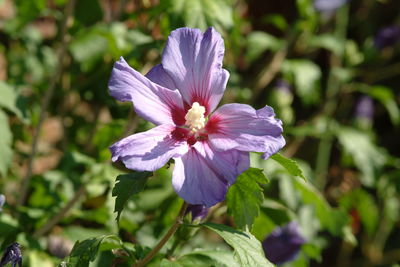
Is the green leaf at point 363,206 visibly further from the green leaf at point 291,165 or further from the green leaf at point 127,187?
the green leaf at point 127,187

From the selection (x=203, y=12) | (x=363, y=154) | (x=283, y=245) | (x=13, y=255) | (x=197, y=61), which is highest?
(x=197, y=61)

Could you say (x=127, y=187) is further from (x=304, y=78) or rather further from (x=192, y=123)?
(x=304, y=78)

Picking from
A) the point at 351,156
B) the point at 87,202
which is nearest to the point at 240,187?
the point at 87,202

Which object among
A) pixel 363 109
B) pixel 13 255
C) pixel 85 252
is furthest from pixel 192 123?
pixel 363 109

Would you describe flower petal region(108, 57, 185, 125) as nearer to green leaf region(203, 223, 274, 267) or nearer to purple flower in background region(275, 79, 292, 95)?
green leaf region(203, 223, 274, 267)

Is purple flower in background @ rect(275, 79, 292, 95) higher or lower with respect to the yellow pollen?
lower

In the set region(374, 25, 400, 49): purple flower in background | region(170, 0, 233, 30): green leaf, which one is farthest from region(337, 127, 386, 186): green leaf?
region(170, 0, 233, 30): green leaf
